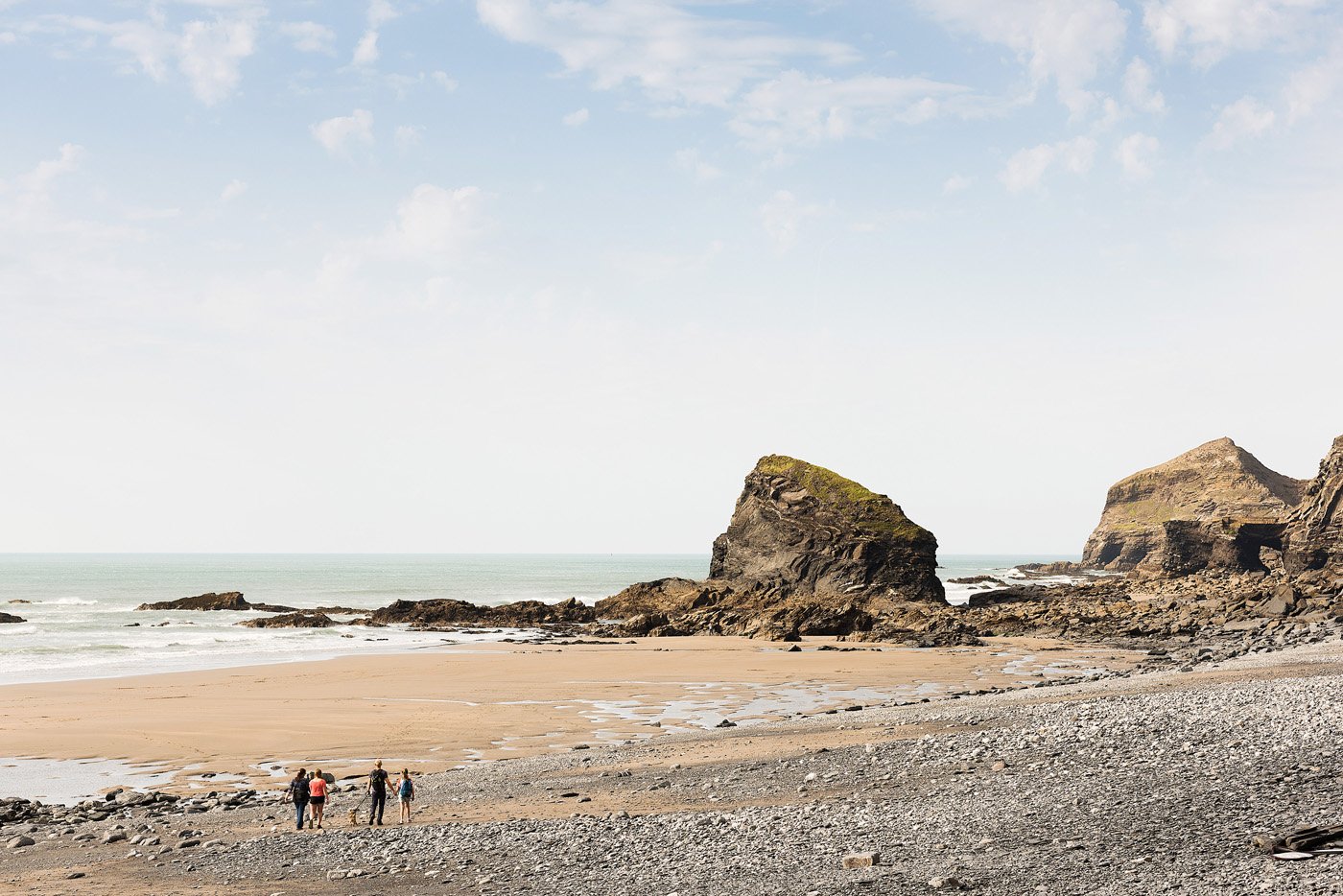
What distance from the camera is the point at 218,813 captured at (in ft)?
65.4

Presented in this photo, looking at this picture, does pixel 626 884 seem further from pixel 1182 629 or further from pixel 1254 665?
pixel 1182 629

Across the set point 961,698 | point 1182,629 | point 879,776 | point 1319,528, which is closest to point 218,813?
point 879,776

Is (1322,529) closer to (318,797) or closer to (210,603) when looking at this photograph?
(318,797)

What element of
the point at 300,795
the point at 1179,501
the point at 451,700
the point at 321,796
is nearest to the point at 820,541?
the point at 451,700

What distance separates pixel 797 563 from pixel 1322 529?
150 feet

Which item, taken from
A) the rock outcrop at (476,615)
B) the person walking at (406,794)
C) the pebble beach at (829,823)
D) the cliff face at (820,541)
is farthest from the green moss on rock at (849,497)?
the person walking at (406,794)

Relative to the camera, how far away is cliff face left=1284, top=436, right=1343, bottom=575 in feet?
278

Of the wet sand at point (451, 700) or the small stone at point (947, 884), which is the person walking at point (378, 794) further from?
the small stone at point (947, 884)

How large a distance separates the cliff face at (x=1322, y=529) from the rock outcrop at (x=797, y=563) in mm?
32653

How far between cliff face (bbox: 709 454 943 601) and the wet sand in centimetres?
2201

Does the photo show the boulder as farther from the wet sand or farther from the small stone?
the small stone

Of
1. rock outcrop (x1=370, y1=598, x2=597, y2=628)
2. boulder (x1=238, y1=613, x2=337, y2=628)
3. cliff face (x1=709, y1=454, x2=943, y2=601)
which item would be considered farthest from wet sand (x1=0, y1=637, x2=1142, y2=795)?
boulder (x1=238, y1=613, x2=337, y2=628)

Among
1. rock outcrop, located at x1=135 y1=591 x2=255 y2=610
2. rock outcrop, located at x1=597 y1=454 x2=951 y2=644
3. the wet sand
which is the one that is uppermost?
rock outcrop, located at x1=597 y1=454 x2=951 y2=644

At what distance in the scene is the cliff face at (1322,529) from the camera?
84.6m
